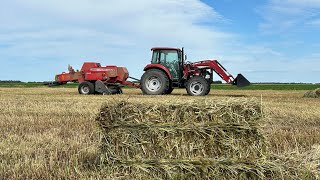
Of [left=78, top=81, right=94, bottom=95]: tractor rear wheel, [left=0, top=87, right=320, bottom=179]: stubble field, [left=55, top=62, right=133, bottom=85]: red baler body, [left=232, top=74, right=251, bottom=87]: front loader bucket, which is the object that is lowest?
[left=0, top=87, right=320, bottom=179]: stubble field

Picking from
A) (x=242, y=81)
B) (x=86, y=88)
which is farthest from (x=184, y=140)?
(x=86, y=88)

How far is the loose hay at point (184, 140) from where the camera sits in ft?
13.6

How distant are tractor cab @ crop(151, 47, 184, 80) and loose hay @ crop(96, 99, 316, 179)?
12.9 metres

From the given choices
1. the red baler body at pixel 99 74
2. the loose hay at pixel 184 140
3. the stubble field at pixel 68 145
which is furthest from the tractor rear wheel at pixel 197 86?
the loose hay at pixel 184 140

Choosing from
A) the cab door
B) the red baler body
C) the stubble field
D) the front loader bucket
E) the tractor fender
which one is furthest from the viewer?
the red baler body

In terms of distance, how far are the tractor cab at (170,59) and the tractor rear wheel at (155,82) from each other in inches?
16.3

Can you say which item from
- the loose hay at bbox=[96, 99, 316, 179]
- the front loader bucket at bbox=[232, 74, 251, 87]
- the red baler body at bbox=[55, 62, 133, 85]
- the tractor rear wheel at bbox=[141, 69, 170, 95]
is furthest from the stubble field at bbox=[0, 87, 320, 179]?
the red baler body at bbox=[55, 62, 133, 85]

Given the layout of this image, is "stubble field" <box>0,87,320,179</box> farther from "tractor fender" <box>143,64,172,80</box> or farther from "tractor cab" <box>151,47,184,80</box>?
"tractor cab" <box>151,47,184,80</box>

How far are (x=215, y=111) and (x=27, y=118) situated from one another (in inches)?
220

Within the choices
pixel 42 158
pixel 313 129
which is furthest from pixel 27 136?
pixel 313 129

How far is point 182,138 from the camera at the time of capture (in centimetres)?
422

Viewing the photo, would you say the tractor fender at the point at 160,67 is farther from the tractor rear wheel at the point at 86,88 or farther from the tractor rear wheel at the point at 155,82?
the tractor rear wheel at the point at 86,88

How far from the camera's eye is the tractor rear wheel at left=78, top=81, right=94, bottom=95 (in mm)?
19156

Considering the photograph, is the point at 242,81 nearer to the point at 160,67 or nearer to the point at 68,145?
the point at 160,67
